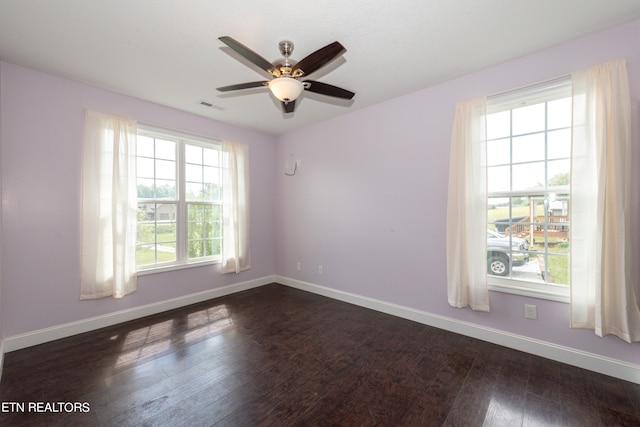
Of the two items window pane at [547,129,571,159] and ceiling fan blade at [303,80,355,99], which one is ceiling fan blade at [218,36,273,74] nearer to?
ceiling fan blade at [303,80,355,99]

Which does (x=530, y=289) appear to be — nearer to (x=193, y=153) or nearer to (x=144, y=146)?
(x=193, y=153)

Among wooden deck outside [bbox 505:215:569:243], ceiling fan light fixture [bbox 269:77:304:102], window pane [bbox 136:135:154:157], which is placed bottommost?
wooden deck outside [bbox 505:215:569:243]

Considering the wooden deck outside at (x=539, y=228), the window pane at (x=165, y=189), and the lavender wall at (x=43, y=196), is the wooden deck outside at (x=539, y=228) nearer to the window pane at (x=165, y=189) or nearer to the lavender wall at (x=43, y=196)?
the window pane at (x=165, y=189)

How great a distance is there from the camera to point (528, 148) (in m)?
2.49

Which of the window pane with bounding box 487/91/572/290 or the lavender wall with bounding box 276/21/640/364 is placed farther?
the window pane with bounding box 487/91/572/290

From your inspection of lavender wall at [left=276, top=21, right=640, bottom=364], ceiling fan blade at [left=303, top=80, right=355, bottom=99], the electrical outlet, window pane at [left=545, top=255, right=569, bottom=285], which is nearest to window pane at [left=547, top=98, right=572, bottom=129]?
lavender wall at [left=276, top=21, right=640, bottom=364]

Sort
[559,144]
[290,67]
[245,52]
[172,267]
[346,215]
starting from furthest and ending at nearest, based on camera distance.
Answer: [346,215] → [172,267] → [559,144] → [290,67] → [245,52]

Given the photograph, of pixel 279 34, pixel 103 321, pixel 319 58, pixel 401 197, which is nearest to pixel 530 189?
pixel 401 197

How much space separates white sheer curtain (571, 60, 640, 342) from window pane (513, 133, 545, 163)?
303mm

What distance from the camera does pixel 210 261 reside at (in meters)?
3.97

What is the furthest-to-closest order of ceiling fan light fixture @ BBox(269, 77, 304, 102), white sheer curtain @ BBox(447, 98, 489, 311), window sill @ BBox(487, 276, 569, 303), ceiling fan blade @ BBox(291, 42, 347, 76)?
white sheer curtain @ BBox(447, 98, 489, 311) < window sill @ BBox(487, 276, 569, 303) < ceiling fan light fixture @ BBox(269, 77, 304, 102) < ceiling fan blade @ BBox(291, 42, 347, 76)

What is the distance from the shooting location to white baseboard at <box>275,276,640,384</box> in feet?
6.68

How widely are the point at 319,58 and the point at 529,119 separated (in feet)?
6.91

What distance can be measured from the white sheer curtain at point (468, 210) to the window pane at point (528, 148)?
12.1 inches
